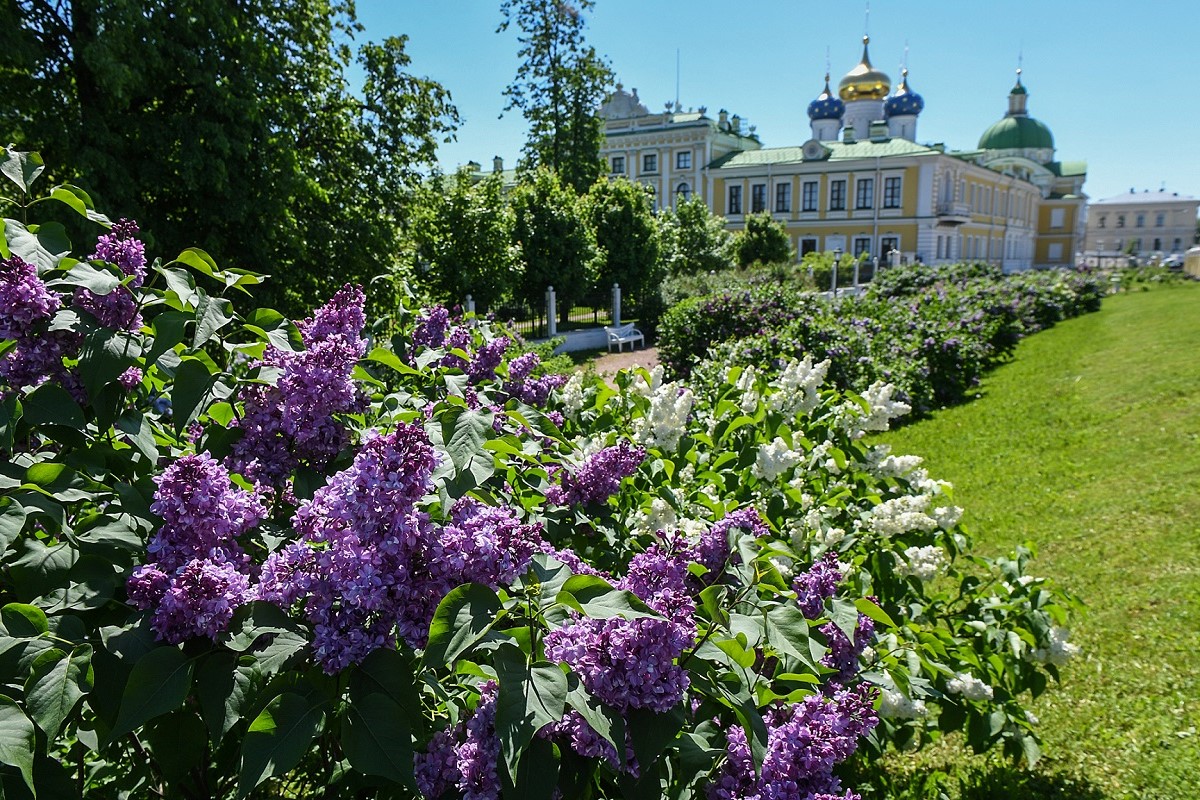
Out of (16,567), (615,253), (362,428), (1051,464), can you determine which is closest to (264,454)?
(362,428)

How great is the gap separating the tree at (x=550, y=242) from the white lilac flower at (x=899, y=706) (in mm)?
19823

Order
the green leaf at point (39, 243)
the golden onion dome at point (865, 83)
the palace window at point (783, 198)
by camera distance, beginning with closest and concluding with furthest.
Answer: the green leaf at point (39, 243) → the palace window at point (783, 198) → the golden onion dome at point (865, 83)

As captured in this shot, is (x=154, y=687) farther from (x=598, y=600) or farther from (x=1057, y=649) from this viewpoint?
(x=1057, y=649)

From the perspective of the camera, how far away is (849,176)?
5094 cm

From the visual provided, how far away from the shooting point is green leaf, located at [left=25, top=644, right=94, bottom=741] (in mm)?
1094

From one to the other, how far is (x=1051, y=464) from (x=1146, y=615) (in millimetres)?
3643

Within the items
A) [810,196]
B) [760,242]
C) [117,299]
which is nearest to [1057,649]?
[117,299]

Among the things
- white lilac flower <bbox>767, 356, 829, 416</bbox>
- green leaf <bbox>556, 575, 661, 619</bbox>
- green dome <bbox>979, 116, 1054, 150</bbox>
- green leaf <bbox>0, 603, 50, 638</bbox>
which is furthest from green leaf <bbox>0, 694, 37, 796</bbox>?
green dome <bbox>979, 116, 1054, 150</bbox>

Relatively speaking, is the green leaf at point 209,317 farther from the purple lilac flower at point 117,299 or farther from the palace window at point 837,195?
the palace window at point 837,195

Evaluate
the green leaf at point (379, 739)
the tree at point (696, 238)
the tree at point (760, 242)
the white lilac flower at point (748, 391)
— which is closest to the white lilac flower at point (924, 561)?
the white lilac flower at point (748, 391)

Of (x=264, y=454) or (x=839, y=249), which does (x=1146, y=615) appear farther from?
(x=839, y=249)

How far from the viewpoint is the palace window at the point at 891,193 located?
4991 cm

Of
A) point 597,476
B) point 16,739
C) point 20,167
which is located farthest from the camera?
point 597,476

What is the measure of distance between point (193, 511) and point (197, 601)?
16 cm
